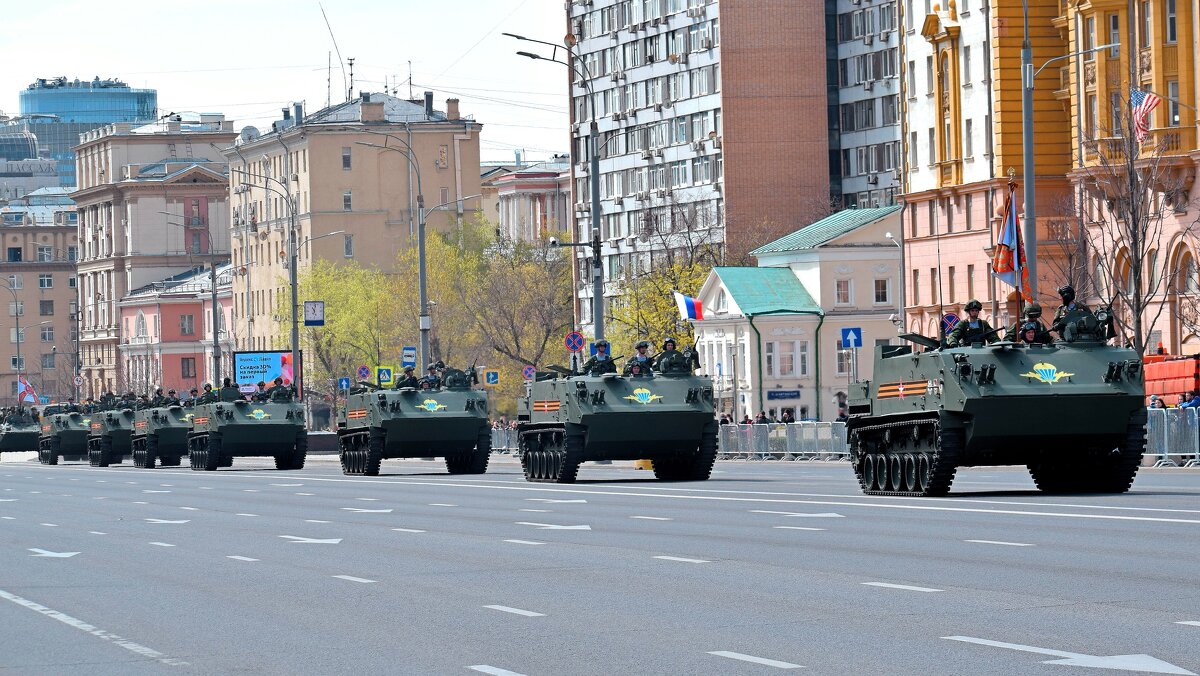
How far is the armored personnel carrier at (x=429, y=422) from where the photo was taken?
1666 inches

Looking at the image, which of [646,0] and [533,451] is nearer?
[533,451]

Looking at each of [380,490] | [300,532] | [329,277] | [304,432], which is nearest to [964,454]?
[300,532]

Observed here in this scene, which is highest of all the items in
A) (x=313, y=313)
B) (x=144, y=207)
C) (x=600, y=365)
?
(x=144, y=207)

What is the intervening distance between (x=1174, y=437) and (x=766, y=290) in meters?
47.2

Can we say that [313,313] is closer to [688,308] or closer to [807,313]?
[688,308]

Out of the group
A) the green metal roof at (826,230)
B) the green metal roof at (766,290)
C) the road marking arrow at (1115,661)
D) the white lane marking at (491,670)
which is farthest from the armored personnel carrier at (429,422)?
the green metal roof at (826,230)

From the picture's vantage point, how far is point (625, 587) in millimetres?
15984

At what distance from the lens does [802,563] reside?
17422 millimetres

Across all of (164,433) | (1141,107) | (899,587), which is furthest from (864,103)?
(899,587)

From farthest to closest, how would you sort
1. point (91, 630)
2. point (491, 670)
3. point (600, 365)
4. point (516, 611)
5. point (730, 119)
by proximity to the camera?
point (730, 119), point (600, 365), point (516, 611), point (91, 630), point (491, 670)

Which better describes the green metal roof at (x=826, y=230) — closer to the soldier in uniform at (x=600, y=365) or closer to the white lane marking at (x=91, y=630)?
the soldier in uniform at (x=600, y=365)

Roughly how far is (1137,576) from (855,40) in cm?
8522

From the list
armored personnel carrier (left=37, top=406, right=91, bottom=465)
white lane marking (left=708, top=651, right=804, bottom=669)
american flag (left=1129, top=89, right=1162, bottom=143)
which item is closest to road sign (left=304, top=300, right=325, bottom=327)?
armored personnel carrier (left=37, top=406, right=91, bottom=465)

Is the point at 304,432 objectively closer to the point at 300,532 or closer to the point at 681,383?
the point at 681,383
